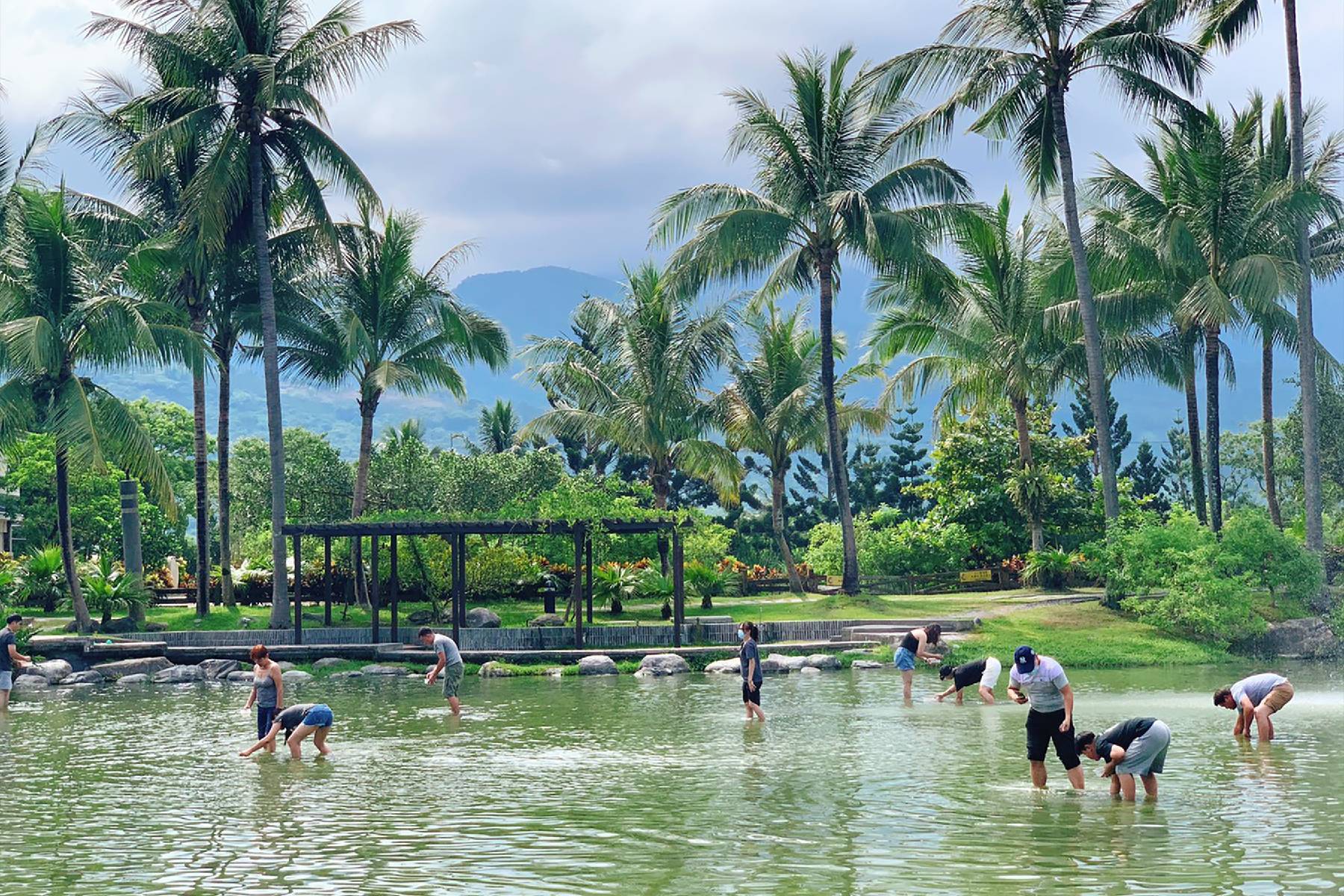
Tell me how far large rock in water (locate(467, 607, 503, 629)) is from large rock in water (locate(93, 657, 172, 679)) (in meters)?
8.49

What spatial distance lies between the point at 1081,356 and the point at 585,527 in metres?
18.9

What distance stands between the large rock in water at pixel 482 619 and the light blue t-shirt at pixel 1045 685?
78.0ft

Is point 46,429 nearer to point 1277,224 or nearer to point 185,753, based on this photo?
point 185,753

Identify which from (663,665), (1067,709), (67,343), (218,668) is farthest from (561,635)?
(1067,709)

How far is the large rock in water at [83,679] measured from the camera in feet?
96.2

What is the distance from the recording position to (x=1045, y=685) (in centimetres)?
1387

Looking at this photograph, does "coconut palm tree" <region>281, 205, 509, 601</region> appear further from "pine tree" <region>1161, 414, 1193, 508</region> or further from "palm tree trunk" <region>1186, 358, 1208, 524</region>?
"pine tree" <region>1161, 414, 1193, 508</region>

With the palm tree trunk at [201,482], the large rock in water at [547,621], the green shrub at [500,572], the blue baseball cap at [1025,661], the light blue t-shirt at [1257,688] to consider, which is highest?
the palm tree trunk at [201,482]

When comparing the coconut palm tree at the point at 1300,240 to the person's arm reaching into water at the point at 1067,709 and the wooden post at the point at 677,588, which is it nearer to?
the wooden post at the point at 677,588

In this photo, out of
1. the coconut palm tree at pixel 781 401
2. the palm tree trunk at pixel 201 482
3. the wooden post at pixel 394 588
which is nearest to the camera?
the wooden post at pixel 394 588

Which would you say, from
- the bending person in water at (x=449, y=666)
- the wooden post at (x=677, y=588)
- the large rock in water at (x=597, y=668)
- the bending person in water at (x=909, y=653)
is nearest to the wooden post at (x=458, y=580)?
the large rock in water at (x=597, y=668)

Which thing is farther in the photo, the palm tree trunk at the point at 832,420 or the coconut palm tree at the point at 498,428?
the coconut palm tree at the point at 498,428

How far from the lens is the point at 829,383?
39.0 metres

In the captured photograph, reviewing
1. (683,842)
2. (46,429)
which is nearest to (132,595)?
(46,429)
